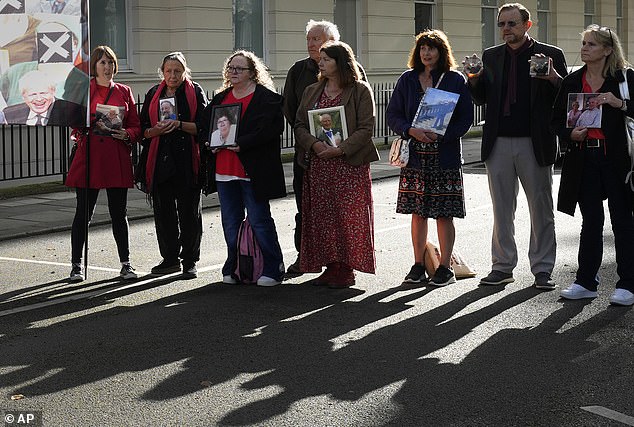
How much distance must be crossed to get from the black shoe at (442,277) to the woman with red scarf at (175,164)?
1959 millimetres

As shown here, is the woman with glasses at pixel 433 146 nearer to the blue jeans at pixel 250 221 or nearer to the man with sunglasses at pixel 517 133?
the man with sunglasses at pixel 517 133

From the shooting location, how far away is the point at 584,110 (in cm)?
803

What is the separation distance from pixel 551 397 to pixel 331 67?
11.9 ft

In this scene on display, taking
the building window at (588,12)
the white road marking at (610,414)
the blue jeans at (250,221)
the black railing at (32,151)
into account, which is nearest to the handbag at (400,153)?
the blue jeans at (250,221)

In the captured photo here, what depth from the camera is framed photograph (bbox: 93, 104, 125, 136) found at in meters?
9.09

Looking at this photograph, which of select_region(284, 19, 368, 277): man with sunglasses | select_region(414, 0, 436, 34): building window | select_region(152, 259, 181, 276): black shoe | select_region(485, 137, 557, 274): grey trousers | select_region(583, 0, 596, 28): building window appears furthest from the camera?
select_region(583, 0, 596, 28): building window

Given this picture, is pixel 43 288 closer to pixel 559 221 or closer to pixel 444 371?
pixel 444 371

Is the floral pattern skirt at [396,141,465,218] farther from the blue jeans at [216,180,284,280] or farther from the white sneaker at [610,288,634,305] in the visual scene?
the white sneaker at [610,288,634,305]

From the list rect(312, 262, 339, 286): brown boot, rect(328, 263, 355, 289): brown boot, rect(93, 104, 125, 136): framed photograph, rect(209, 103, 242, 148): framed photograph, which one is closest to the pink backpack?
rect(312, 262, 339, 286): brown boot

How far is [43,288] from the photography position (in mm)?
8812

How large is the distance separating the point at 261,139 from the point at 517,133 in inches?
76.5

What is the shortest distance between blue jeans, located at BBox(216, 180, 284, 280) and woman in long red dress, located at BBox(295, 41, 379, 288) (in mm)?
230

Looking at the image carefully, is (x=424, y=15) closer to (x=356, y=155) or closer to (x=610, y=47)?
(x=356, y=155)

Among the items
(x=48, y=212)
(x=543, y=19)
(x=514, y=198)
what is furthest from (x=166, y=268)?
(x=543, y=19)
